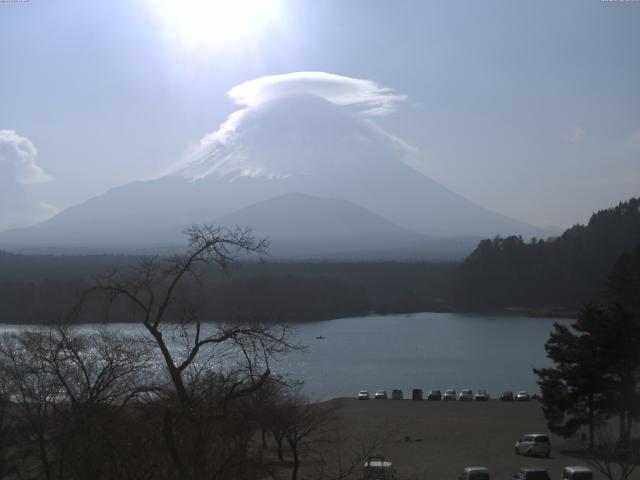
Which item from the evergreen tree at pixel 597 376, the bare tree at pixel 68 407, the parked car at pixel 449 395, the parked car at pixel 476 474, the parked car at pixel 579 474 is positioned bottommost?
the parked car at pixel 449 395

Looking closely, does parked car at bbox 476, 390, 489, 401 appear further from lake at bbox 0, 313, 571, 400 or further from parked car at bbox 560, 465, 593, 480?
parked car at bbox 560, 465, 593, 480

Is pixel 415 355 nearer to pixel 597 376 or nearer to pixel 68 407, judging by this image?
pixel 597 376

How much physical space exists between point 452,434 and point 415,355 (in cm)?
1444

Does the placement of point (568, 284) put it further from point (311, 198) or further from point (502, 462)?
point (311, 198)

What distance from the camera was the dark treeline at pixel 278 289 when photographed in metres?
30.0

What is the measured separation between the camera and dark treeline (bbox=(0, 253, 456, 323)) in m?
30.0

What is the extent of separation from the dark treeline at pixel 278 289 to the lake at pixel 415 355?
197 cm

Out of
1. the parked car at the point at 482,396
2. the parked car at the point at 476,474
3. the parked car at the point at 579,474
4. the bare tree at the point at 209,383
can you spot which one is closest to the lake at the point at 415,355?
the parked car at the point at 482,396

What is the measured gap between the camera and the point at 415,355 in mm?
26812

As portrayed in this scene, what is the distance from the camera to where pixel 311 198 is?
416 feet

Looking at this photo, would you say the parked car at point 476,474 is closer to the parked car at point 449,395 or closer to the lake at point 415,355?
the lake at point 415,355

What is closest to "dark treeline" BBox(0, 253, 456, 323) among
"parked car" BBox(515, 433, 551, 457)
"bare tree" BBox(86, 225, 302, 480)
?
"parked car" BBox(515, 433, 551, 457)

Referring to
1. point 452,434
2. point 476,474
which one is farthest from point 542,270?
point 476,474

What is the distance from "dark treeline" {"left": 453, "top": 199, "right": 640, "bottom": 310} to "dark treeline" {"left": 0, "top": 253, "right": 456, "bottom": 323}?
94.5 inches
